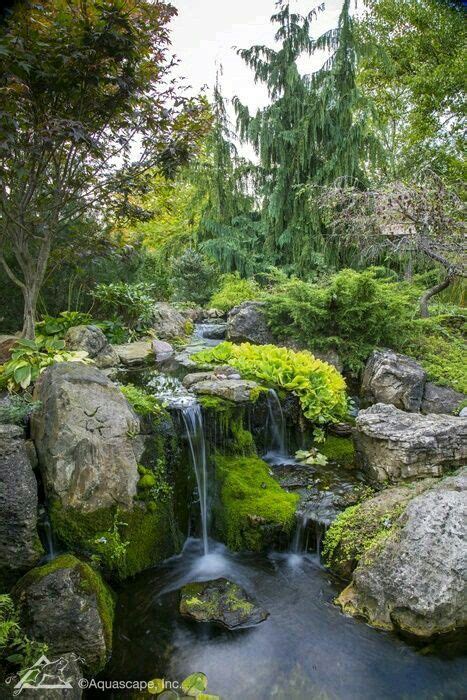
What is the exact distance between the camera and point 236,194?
43.6 ft

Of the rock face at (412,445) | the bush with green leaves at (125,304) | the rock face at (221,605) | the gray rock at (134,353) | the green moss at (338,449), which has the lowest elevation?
the rock face at (221,605)

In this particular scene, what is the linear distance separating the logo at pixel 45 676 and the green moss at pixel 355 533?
7.76ft

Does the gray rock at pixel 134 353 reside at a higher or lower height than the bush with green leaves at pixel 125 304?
lower

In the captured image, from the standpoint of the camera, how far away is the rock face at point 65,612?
2715 mm

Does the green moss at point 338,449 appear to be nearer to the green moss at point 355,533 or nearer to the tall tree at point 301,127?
the green moss at point 355,533

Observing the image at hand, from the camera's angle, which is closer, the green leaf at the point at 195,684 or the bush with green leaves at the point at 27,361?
the green leaf at the point at 195,684

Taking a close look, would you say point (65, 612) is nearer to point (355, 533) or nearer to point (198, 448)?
point (198, 448)

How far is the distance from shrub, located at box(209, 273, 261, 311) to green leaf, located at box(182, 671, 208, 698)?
9756 millimetres

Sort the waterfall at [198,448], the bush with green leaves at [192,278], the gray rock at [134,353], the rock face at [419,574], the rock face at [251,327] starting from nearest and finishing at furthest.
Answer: the rock face at [419,574]
the waterfall at [198,448]
the gray rock at [134,353]
the rock face at [251,327]
the bush with green leaves at [192,278]

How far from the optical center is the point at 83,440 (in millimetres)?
3545

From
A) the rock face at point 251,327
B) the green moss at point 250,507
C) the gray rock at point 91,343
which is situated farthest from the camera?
the rock face at point 251,327

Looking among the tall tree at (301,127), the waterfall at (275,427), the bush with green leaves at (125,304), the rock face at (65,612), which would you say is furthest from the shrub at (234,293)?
the rock face at (65,612)

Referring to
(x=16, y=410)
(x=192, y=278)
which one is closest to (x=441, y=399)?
(x=16, y=410)

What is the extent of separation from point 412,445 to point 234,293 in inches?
342
